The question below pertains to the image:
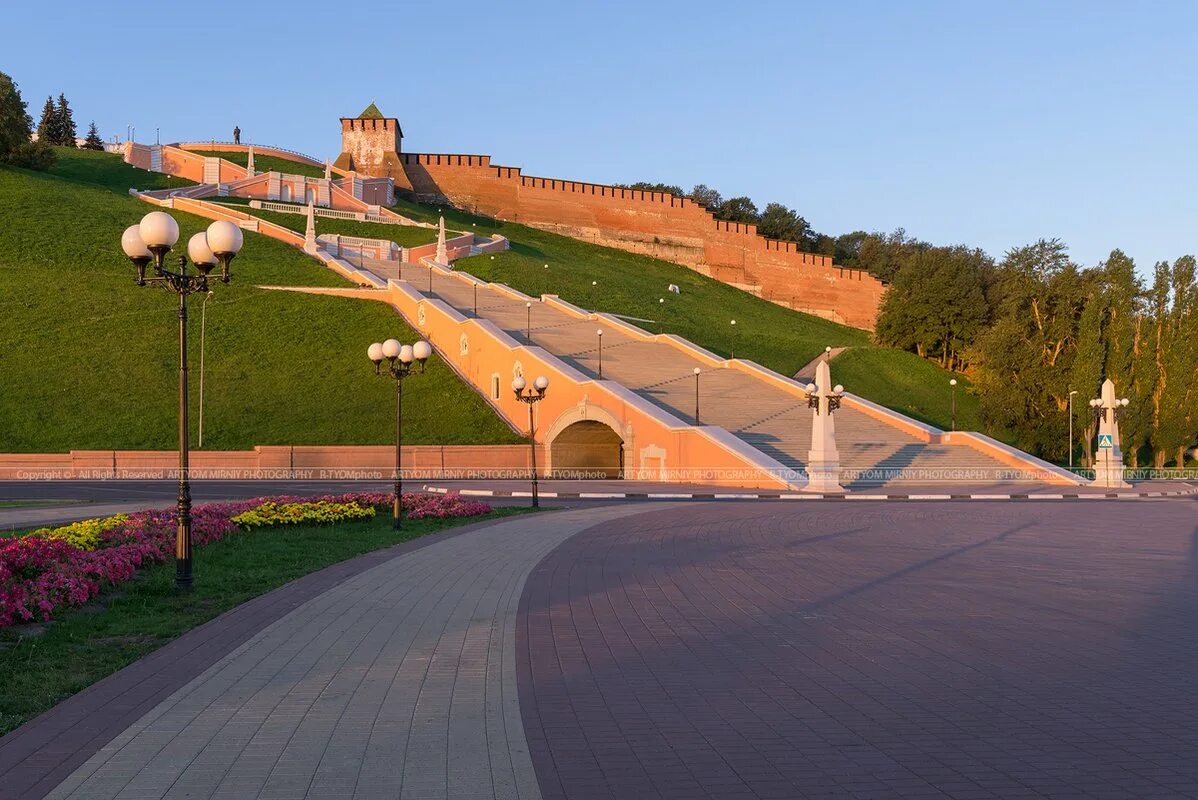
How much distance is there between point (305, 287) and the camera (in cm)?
5338

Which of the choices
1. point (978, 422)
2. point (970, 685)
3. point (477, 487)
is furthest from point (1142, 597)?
point (978, 422)

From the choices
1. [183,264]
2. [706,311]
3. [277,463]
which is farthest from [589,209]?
[183,264]

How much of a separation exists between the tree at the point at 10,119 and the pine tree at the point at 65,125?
29193mm

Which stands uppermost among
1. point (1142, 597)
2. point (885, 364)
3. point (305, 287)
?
point (305, 287)

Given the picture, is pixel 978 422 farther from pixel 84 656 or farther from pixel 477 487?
pixel 84 656

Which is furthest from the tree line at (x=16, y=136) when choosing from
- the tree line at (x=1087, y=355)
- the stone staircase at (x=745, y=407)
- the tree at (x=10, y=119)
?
the tree line at (x=1087, y=355)

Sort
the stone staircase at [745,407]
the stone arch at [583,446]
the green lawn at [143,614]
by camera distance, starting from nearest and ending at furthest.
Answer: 1. the green lawn at [143,614]
2. the stone staircase at [745,407]
3. the stone arch at [583,446]

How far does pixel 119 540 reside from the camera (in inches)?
489

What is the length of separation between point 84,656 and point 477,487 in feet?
70.2

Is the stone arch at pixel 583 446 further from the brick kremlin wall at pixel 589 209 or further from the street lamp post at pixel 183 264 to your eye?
the brick kremlin wall at pixel 589 209

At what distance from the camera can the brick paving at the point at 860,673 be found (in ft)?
15.9

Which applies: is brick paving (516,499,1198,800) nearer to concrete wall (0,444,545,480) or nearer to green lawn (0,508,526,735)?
green lawn (0,508,526,735)

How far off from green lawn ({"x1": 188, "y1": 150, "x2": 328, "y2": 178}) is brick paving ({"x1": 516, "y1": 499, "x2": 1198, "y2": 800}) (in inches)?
3296

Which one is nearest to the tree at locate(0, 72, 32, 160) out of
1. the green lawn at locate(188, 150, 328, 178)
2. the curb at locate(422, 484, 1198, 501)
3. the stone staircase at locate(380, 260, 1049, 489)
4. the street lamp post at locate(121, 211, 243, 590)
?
the green lawn at locate(188, 150, 328, 178)
